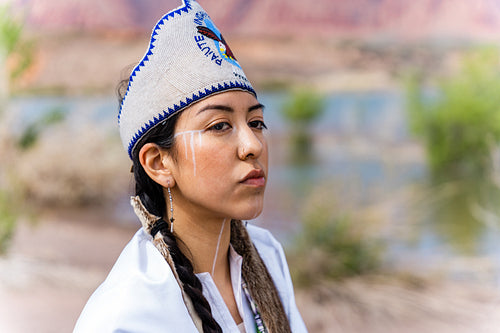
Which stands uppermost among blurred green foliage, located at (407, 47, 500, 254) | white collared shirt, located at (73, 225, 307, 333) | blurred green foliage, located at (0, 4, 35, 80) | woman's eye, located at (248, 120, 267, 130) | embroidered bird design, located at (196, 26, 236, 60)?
blurred green foliage, located at (0, 4, 35, 80)

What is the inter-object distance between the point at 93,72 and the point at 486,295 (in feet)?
14.7

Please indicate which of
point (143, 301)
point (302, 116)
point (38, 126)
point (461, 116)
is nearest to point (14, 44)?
point (38, 126)

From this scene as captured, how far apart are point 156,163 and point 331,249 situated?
317cm

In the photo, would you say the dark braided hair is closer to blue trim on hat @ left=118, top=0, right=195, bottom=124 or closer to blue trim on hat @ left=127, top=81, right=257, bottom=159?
blue trim on hat @ left=127, top=81, right=257, bottom=159

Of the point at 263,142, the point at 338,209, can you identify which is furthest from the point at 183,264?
the point at 338,209

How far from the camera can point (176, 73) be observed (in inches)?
58.2

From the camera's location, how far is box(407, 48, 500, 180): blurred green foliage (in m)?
4.77

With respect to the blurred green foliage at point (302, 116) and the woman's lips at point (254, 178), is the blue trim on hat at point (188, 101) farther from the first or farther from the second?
the blurred green foliage at point (302, 116)

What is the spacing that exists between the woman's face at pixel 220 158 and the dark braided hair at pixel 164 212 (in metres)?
0.06

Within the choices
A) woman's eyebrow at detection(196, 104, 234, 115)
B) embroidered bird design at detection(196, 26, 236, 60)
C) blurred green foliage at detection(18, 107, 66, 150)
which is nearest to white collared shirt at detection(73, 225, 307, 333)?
woman's eyebrow at detection(196, 104, 234, 115)

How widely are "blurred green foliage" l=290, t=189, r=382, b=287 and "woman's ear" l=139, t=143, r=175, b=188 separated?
307cm

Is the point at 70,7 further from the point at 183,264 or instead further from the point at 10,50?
the point at 183,264

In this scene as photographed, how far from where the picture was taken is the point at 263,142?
1553 mm

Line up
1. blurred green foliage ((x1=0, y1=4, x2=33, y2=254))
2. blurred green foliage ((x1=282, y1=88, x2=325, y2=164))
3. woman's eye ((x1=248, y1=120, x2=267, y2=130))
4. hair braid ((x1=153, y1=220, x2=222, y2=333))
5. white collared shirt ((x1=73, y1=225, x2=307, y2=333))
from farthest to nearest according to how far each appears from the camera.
A: blurred green foliage ((x1=282, y1=88, x2=325, y2=164)), blurred green foliage ((x1=0, y1=4, x2=33, y2=254)), woman's eye ((x1=248, y1=120, x2=267, y2=130)), hair braid ((x1=153, y1=220, x2=222, y2=333)), white collared shirt ((x1=73, y1=225, x2=307, y2=333))
